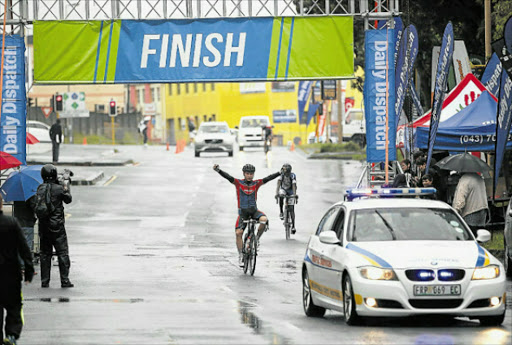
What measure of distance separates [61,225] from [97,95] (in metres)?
101

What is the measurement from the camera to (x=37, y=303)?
1573 centimetres

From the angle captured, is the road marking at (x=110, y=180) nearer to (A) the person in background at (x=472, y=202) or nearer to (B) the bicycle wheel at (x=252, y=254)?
(B) the bicycle wheel at (x=252, y=254)

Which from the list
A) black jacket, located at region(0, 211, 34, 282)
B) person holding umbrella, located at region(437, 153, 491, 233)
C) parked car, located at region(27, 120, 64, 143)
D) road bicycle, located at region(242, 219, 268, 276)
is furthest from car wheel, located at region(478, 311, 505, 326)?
parked car, located at region(27, 120, 64, 143)

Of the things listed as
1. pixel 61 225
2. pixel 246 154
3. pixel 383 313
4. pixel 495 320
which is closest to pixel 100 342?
pixel 383 313

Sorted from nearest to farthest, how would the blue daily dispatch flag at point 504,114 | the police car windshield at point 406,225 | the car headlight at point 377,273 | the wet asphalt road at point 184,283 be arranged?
the wet asphalt road at point 184,283 → the car headlight at point 377,273 → the police car windshield at point 406,225 → the blue daily dispatch flag at point 504,114

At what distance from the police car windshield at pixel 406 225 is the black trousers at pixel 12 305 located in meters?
4.09

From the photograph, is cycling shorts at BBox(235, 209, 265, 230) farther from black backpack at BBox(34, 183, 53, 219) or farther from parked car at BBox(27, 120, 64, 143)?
parked car at BBox(27, 120, 64, 143)

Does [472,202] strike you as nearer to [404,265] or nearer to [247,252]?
[247,252]

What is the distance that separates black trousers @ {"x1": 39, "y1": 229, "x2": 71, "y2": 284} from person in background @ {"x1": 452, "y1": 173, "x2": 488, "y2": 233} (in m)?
6.28

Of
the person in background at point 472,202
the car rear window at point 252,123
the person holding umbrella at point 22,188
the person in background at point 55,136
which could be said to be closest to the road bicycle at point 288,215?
the person in background at point 472,202

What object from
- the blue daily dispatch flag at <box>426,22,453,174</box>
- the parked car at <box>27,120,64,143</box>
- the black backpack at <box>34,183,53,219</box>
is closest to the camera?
the black backpack at <box>34,183,53,219</box>

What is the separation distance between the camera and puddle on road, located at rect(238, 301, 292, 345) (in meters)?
11.7

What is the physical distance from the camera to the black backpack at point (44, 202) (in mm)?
17562

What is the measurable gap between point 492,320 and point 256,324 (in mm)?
2514
